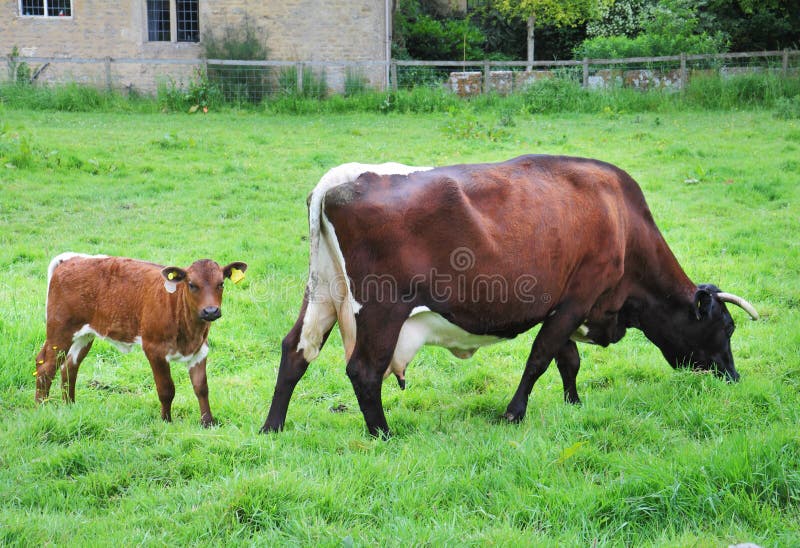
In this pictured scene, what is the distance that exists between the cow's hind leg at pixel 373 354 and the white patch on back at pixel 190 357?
1.32m

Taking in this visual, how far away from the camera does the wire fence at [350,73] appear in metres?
22.9

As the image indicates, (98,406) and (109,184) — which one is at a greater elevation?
(109,184)

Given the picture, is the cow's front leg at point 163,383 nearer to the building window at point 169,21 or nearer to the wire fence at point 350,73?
the wire fence at point 350,73

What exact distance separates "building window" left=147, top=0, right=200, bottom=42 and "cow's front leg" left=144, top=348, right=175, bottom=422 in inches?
876

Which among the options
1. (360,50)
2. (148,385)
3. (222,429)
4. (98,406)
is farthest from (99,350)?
(360,50)

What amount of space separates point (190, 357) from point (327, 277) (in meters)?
1.24

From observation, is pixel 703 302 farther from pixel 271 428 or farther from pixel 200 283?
pixel 200 283

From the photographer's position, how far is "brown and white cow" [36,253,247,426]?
5777 mm

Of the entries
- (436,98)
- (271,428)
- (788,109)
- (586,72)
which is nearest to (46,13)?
(436,98)

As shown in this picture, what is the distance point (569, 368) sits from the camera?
6.10 metres

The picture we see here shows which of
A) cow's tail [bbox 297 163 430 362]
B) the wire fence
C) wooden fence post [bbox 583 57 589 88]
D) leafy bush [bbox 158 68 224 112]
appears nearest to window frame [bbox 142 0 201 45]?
the wire fence

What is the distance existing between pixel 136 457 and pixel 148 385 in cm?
195

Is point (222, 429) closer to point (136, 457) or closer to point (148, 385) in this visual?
point (136, 457)

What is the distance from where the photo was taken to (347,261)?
17.1 feet
